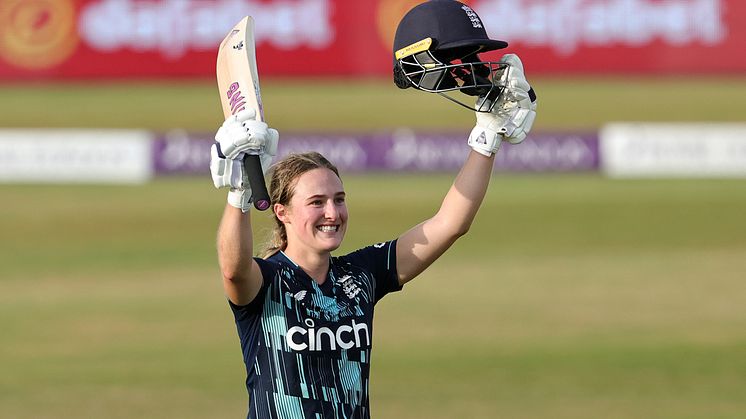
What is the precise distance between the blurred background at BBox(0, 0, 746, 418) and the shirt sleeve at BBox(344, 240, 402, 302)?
3.10m

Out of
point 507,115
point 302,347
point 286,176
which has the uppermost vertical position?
point 507,115

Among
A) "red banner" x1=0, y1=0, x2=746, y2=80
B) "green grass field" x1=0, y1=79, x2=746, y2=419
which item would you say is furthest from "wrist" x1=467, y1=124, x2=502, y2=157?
"red banner" x1=0, y1=0, x2=746, y2=80

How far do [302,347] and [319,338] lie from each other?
60 mm

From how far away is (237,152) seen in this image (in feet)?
12.3

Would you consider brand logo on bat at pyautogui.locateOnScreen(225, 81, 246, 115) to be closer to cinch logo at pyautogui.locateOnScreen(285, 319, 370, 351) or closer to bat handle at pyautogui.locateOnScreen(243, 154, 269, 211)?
bat handle at pyautogui.locateOnScreen(243, 154, 269, 211)

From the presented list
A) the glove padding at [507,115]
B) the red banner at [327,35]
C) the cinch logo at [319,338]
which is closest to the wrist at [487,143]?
the glove padding at [507,115]

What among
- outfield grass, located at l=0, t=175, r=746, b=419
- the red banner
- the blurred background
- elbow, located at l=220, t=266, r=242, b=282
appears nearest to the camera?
elbow, located at l=220, t=266, r=242, b=282

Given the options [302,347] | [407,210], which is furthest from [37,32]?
[302,347]

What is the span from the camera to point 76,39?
58.3 ft

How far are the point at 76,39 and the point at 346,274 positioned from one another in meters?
14.4

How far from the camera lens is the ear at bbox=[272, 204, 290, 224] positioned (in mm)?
4199

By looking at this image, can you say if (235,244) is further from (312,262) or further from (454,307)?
(454,307)

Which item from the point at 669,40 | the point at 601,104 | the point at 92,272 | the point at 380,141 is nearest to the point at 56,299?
the point at 92,272

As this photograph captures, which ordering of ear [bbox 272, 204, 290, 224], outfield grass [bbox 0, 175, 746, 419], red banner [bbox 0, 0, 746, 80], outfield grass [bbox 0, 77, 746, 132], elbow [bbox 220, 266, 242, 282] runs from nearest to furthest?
1. elbow [bbox 220, 266, 242, 282]
2. ear [bbox 272, 204, 290, 224]
3. outfield grass [bbox 0, 175, 746, 419]
4. red banner [bbox 0, 0, 746, 80]
5. outfield grass [bbox 0, 77, 746, 132]
